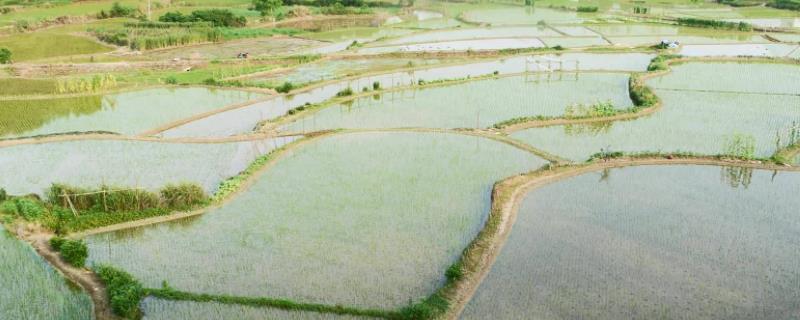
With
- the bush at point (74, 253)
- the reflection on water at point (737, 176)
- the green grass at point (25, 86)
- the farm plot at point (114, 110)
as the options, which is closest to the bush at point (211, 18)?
the green grass at point (25, 86)

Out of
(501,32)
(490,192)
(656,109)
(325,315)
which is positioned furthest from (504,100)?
(501,32)

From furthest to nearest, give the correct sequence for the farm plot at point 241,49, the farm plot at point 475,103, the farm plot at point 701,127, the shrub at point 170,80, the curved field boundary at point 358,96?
the farm plot at point 241,49
the shrub at point 170,80
the farm plot at point 475,103
the curved field boundary at point 358,96
the farm plot at point 701,127

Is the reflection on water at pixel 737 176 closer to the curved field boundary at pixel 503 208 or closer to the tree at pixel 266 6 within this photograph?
the curved field boundary at pixel 503 208

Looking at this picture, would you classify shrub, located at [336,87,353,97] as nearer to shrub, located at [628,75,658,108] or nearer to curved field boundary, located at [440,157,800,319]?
curved field boundary, located at [440,157,800,319]

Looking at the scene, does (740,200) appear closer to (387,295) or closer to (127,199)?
(387,295)

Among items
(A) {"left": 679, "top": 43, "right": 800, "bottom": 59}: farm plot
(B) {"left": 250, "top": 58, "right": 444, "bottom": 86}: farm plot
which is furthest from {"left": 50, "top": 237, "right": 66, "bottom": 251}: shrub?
(A) {"left": 679, "top": 43, "right": 800, "bottom": 59}: farm plot

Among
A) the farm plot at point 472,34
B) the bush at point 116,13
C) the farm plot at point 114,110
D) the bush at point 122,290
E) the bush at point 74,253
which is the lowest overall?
the bush at point 122,290
